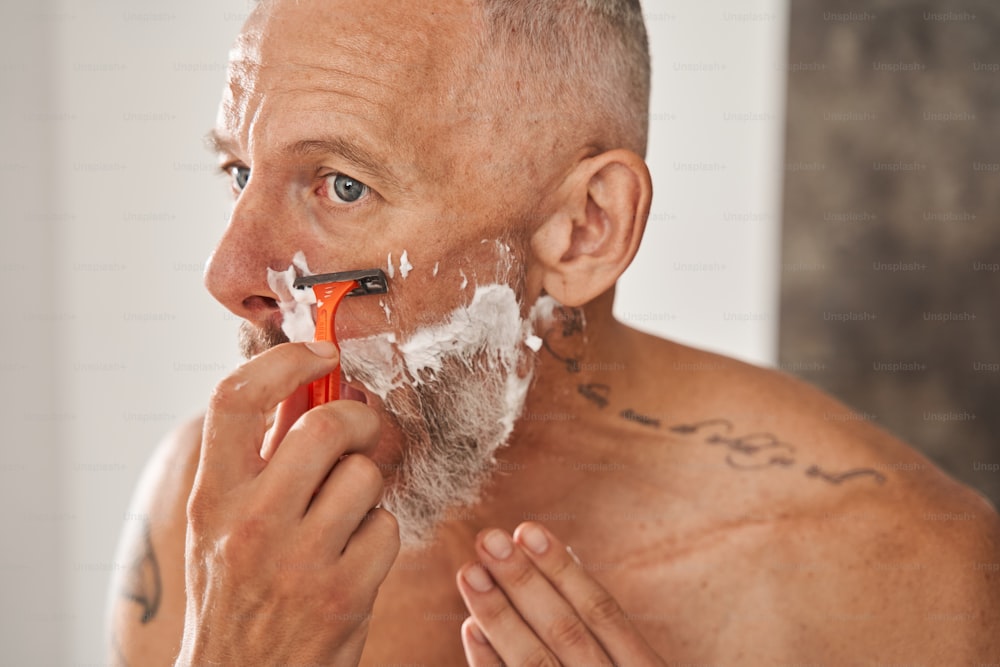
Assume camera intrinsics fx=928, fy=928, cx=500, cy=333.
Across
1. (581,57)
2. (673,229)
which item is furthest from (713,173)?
(581,57)

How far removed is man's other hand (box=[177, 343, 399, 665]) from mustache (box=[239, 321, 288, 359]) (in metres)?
0.19

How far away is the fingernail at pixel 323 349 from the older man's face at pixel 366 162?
5.7 inches

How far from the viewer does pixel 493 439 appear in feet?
4.48

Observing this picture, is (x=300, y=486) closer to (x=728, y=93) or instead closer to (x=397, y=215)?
(x=397, y=215)

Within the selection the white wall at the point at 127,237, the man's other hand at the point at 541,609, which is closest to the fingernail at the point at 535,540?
the man's other hand at the point at 541,609

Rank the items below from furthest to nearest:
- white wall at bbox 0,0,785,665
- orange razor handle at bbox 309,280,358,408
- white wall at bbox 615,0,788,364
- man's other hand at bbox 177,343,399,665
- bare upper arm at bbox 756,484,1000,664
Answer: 1. white wall at bbox 615,0,788,364
2. white wall at bbox 0,0,785,665
3. bare upper arm at bbox 756,484,1000,664
4. orange razor handle at bbox 309,280,358,408
5. man's other hand at bbox 177,343,399,665

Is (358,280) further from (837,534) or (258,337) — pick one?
(837,534)

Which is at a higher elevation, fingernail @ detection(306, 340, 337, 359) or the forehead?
the forehead

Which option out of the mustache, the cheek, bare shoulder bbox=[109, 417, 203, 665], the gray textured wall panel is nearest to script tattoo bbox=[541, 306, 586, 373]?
the cheek

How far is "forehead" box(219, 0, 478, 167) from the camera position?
1079 mm

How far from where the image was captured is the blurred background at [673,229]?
208 centimetres

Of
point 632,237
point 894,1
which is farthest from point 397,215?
point 894,1

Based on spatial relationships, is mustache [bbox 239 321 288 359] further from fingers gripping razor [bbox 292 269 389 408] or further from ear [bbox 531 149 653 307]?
ear [bbox 531 149 653 307]

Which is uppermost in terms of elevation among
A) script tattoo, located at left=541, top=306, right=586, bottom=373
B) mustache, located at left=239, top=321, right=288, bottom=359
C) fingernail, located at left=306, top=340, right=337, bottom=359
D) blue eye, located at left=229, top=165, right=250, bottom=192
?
blue eye, located at left=229, top=165, right=250, bottom=192
